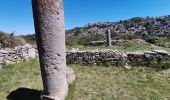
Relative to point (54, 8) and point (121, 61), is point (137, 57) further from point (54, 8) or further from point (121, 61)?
point (54, 8)

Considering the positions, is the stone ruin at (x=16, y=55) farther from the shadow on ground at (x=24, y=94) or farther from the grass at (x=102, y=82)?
the shadow on ground at (x=24, y=94)

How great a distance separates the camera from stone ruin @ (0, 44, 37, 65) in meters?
12.5

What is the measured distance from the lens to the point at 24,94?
953 centimetres

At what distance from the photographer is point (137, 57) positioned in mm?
12125

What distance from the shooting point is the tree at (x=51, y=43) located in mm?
7820

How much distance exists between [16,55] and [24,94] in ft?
12.5

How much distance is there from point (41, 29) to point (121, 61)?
509 centimetres

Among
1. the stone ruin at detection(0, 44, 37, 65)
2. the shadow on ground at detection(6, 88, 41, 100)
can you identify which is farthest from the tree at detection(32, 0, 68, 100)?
the stone ruin at detection(0, 44, 37, 65)

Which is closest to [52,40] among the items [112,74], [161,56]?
[112,74]

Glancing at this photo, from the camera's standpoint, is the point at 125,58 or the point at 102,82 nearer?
the point at 102,82

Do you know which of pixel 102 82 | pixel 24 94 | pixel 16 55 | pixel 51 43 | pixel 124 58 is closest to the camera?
pixel 51 43

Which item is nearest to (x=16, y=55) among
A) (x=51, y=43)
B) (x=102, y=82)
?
(x=102, y=82)

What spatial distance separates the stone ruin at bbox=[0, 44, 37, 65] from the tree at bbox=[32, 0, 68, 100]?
15.8 feet

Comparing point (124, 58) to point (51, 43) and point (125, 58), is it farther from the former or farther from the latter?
point (51, 43)
